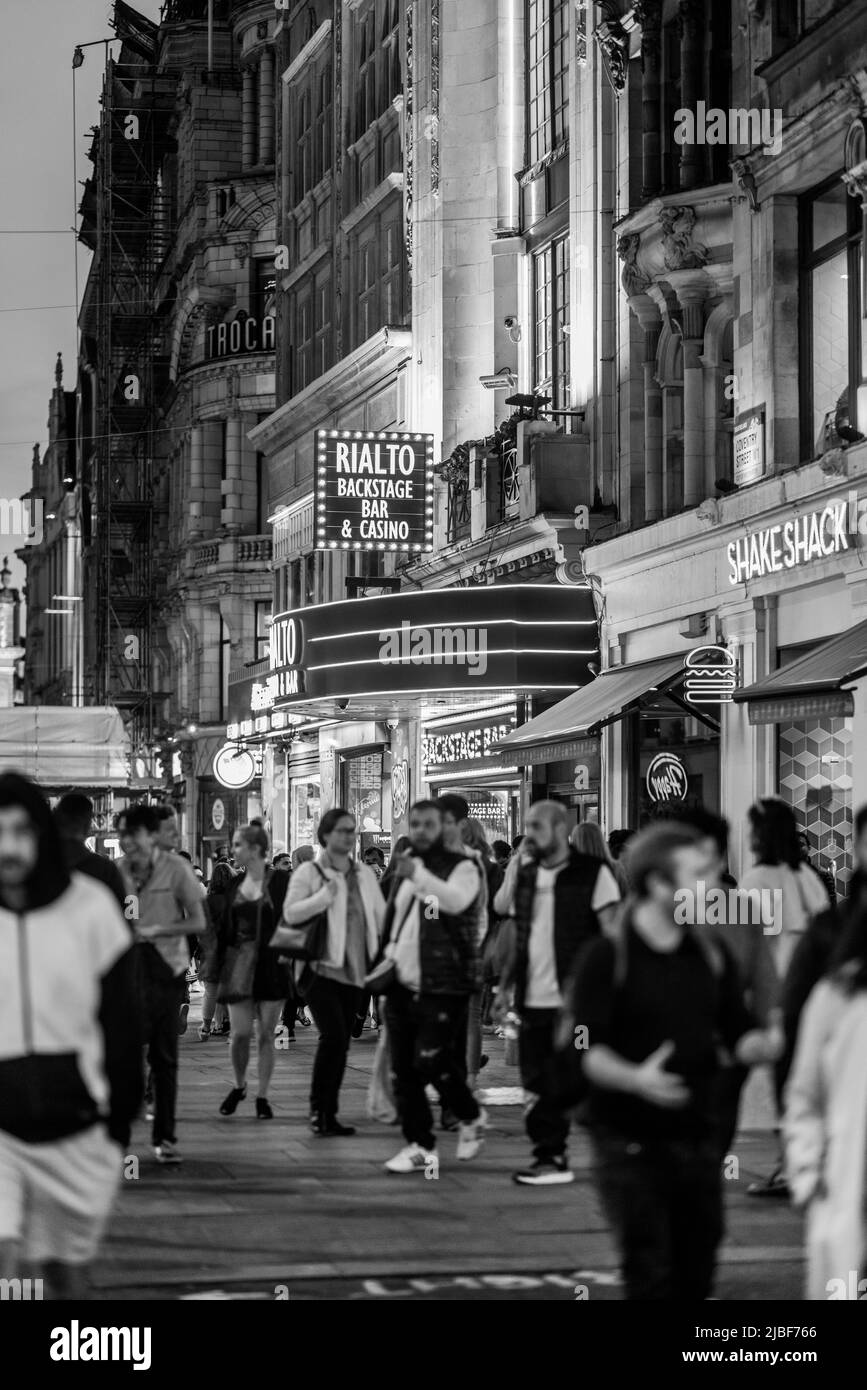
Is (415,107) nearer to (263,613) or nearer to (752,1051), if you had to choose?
(263,613)

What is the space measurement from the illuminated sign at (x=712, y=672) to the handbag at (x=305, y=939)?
843cm

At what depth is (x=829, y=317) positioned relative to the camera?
2023cm

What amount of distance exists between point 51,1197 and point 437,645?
898 inches

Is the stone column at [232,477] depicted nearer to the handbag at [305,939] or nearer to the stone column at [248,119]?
the stone column at [248,119]

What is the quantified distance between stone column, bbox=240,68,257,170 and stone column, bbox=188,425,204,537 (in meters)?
7.72

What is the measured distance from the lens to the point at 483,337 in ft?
108

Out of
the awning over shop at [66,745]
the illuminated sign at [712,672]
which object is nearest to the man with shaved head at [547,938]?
the illuminated sign at [712,672]

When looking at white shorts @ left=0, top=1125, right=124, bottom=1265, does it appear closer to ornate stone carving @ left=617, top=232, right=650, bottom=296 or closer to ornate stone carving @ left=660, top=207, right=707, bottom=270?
ornate stone carving @ left=660, top=207, right=707, bottom=270

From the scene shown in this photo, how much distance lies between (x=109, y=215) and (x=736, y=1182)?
200 feet

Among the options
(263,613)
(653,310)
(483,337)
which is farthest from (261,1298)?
(263,613)

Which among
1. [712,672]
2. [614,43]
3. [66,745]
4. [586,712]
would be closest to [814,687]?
[712,672]

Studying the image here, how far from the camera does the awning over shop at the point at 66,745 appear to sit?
35281mm

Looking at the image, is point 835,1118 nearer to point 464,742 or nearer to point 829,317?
point 829,317
